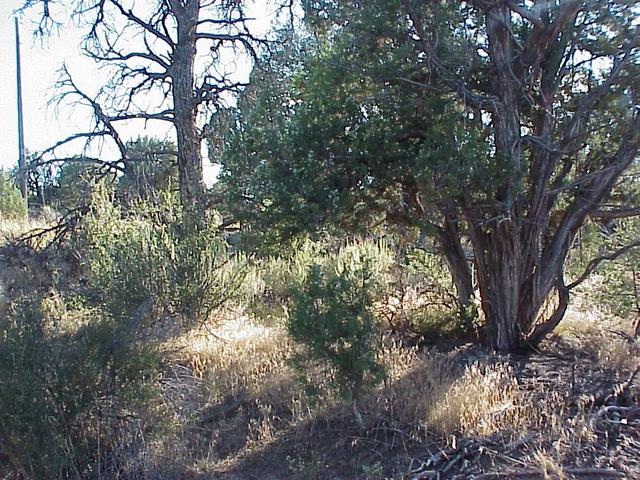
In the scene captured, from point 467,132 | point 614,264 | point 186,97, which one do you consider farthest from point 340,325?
point 186,97

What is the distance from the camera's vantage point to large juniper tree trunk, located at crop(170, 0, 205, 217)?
42.3 ft

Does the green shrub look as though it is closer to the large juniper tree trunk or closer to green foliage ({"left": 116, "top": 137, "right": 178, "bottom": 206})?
green foliage ({"left": 116, "top": 137, "right": 178, "bottom": 206})

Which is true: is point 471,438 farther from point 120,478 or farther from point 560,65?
point 560,65

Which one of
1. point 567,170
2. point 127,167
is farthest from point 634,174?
point 127,167

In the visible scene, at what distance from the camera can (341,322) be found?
5.59 metres

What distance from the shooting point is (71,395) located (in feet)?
18.8

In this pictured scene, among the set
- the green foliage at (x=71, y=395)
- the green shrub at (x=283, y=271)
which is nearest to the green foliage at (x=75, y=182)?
the green shrub at (x=283, y=271)

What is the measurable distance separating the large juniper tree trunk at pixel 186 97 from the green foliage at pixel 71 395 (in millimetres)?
6759

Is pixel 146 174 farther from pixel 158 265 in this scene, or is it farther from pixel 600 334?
pixel 600 334

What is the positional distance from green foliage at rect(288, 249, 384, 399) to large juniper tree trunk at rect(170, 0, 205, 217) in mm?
7291

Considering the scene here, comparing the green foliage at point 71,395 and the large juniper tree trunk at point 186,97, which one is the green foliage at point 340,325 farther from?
the large juniper tree trunk at point 186,97

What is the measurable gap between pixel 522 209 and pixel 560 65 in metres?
1.62

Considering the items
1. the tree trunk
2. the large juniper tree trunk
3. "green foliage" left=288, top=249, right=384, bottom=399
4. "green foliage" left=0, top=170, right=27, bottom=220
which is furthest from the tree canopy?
"green foliage" left=0, top=170, right=27, bottom=220

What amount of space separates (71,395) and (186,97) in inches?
330
